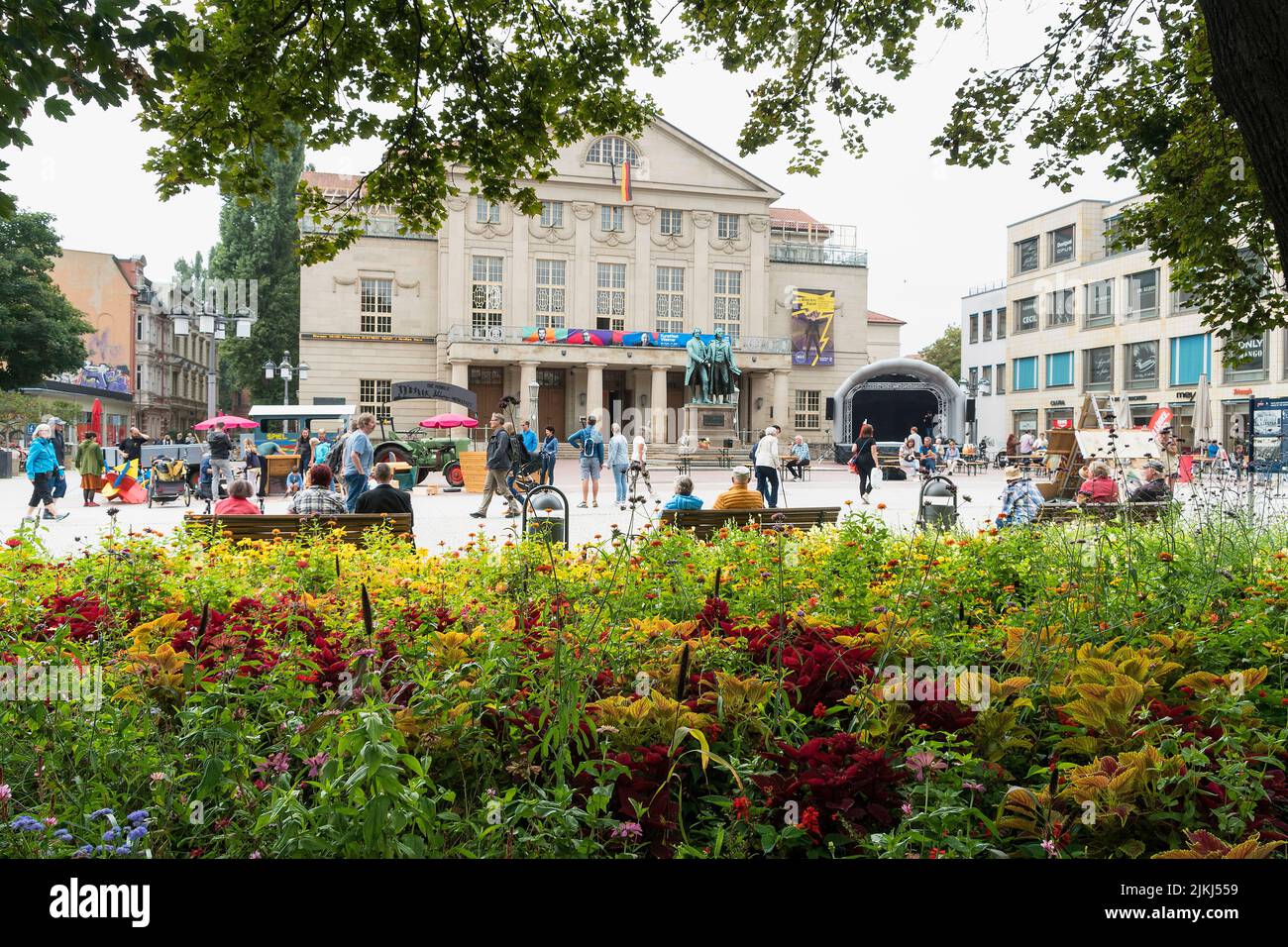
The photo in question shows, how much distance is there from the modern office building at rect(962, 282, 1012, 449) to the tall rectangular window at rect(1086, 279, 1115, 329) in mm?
8015

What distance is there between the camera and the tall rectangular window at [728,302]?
60344 millimetres

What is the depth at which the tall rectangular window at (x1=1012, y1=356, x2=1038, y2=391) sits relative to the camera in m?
59.8

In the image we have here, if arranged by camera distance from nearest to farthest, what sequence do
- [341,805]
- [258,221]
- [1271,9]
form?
1. [341,805]
2. [1271,9]
3. [258,221]

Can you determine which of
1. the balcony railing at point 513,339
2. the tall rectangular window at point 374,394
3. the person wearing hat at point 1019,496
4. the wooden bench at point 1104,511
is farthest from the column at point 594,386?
the wooden bench at point 1104,511

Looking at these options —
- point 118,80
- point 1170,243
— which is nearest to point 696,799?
point 118,80

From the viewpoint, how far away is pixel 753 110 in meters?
9.77

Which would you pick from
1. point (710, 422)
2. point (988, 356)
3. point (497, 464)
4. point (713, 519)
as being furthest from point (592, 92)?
point (988, 356)

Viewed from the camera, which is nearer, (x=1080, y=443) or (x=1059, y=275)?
(x=1080, y=443)

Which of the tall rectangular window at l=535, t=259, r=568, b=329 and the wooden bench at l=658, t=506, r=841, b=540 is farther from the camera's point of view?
the tall rectangular window at l=535, t=259, r=568, b=329

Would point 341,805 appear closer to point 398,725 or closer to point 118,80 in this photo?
point 398,725

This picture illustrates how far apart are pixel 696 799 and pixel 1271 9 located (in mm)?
3488

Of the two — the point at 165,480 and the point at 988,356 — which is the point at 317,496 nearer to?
the point at 165,480

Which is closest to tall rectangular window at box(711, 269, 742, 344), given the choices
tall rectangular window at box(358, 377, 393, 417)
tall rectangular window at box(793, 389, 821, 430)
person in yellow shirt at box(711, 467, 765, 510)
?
tall rectangular window at box(793, 389, 821, 430)

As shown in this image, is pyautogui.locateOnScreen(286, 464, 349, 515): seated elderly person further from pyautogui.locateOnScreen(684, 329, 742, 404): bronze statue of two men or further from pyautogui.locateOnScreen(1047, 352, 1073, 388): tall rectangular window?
pyautogui.locateOnScreen(1047, 352, 1073, 388): tall rectangular window
